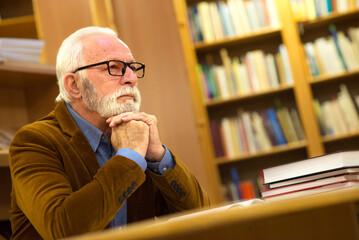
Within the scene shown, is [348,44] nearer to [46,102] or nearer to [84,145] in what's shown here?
[46,102]

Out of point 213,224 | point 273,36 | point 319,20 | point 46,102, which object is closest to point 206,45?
point 273,36

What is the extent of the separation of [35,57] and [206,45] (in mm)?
1867

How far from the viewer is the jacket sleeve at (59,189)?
45.5 inches

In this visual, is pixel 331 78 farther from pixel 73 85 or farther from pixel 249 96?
pixel 73 85

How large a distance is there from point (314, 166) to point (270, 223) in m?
0.59

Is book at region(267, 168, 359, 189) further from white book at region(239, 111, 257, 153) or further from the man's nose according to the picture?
white book at region(239, 111, 257, 153)

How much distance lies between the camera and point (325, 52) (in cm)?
369

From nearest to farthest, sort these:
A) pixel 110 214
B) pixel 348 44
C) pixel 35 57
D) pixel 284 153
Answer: pixel 110 214
pixel 35 57
pixel 348 44
pixel 284 153

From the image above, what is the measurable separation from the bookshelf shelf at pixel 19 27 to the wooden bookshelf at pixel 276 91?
112 cm

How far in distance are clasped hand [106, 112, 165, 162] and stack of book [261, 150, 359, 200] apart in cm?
37

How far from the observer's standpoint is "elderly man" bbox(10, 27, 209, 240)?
1.19m

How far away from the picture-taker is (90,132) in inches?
60.8

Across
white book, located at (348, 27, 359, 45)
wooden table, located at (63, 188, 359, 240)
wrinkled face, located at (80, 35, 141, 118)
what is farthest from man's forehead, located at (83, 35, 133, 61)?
white book, located at (348, 27, 359, 45)

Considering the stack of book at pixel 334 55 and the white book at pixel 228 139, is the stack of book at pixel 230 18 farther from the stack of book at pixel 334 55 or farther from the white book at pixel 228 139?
the white book at pixel 228 139
